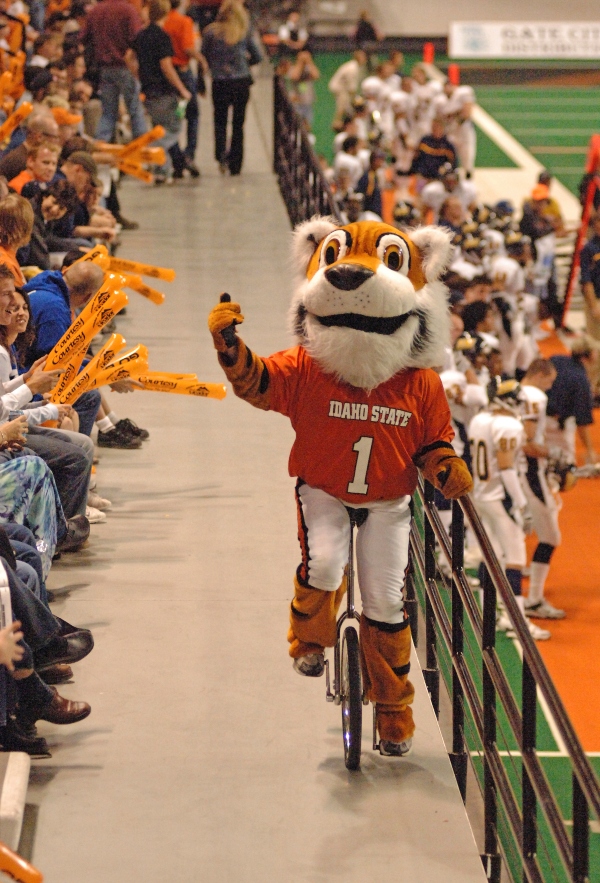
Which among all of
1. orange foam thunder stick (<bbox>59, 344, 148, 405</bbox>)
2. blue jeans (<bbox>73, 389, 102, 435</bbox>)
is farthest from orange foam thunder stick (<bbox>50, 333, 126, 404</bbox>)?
blue jeans (<bbox>73, 389, 102, 435</bbox>)

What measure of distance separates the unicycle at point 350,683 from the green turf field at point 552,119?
Result: 1903 centimetres

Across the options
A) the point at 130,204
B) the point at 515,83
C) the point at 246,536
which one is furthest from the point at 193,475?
the point at 515,83

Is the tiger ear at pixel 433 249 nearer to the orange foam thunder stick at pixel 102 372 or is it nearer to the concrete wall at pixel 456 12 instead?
the orange foam thunder stick at pixel 102 372

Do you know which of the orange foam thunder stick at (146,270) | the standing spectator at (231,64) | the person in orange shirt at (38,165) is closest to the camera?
the orange foam thunder stick at (146,270)

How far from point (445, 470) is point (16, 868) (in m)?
1.69

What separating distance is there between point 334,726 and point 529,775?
1.24 meters

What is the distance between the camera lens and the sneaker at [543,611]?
8938mm

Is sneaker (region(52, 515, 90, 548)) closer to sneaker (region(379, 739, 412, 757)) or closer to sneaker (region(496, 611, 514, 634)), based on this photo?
sneaker (region(379, 739, 412, 757))

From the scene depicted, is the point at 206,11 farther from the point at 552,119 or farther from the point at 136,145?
the point at 552,119

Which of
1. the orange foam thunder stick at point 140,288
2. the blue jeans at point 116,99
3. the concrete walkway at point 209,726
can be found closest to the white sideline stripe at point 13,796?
the concrete walkway at point 209,726

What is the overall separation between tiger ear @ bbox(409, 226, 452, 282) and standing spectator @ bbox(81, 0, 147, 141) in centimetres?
805

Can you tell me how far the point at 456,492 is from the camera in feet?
12.8

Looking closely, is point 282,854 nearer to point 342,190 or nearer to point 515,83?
point 342,190

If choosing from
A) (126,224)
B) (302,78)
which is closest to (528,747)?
(126,224)
